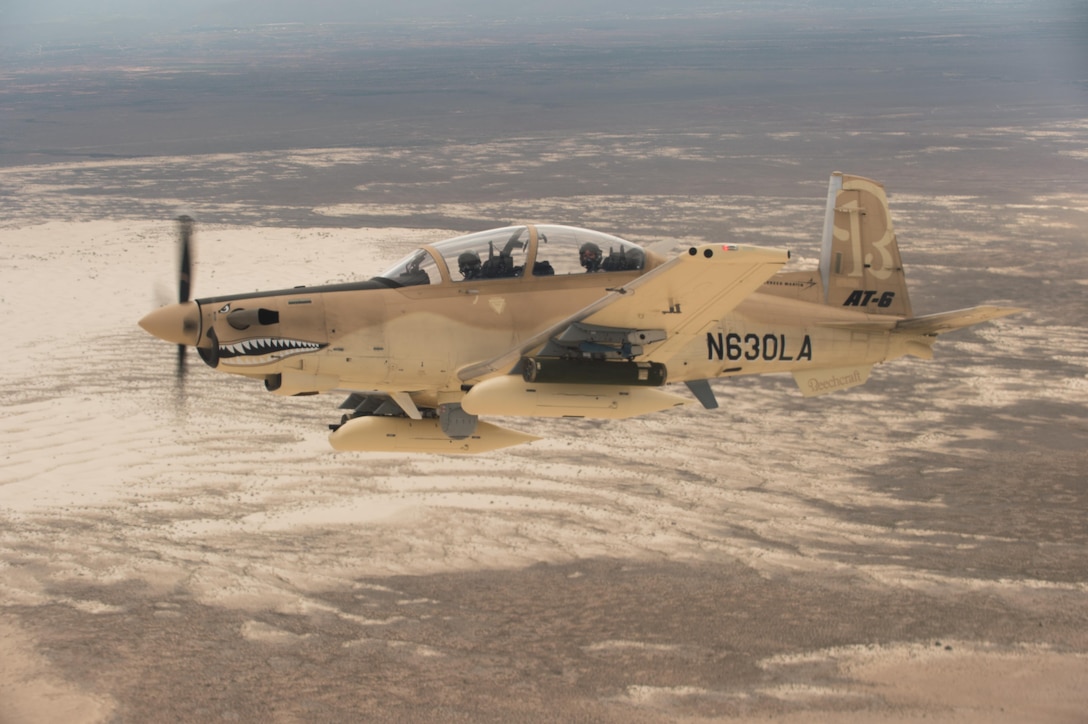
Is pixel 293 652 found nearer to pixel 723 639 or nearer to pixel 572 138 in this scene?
pixel 723 639

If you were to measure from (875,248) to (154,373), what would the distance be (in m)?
17.6

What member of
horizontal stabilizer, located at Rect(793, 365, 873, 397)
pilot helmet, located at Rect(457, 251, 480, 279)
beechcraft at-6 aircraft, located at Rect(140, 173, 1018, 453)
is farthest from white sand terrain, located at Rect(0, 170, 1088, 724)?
pilot helmet, located at Rect(457, 251, 480, 279)

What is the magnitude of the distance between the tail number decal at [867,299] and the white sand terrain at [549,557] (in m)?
4.62

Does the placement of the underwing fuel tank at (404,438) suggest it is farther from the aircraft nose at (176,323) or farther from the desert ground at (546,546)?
the aircraft nose at (176,323)

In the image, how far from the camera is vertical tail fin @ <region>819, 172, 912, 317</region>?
19.9 meters

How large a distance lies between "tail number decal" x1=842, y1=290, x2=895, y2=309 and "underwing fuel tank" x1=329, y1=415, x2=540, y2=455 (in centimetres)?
579

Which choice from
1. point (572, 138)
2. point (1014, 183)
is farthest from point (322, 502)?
point (572, 138)

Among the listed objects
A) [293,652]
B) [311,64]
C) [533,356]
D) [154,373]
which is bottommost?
[293,652]

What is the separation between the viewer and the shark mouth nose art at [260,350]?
54.6 feet

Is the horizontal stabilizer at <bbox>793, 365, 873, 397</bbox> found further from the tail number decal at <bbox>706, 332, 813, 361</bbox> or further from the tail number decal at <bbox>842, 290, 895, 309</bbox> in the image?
the tail number decal at <bbox>842, 290, 895, 309</bbox>

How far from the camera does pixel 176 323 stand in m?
16.4

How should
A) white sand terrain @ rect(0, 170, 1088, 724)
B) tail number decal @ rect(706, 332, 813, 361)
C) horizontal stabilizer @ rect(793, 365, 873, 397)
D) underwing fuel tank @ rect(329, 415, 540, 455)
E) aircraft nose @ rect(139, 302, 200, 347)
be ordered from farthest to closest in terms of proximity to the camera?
horizontal stabilizer @ rect(793, 365, 873, 397), tail number decal @ rect(706, 332, 813, 361), underwing fuel tank @ rect(329, 415, 540, 455), white sand terrain @ rect(0, 170, 1088, 724), aircraft nose @ rect(139, 302, 200, 347)

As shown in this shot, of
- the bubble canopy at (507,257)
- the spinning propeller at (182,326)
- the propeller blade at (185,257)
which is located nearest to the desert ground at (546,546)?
the propeller blade at (185,257)

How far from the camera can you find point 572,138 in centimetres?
8388
